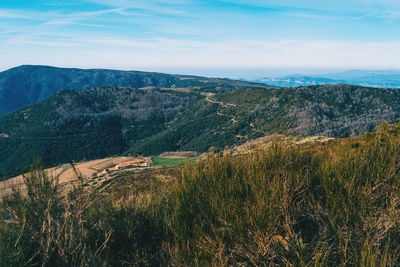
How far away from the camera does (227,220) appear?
4.16 metres

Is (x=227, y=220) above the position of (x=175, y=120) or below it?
above

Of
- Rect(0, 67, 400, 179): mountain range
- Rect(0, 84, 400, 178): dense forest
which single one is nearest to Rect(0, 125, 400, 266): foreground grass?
Rect(0, 84, 400, 178): dense forest

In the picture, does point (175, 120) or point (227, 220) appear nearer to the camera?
point (227, 220)

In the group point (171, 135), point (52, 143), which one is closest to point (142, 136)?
point (171, 135)

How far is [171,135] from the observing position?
5384 inches

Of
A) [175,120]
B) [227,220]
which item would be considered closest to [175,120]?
[175,120]

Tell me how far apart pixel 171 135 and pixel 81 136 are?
59445 millimetres

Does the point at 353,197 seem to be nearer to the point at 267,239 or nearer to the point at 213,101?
the point at 267,239

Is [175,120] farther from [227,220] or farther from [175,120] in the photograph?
[227,220]

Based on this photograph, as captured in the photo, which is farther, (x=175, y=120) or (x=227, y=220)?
(x=175, y=120)

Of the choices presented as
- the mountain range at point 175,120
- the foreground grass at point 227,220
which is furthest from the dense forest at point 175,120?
the foreground grass at point 227,220

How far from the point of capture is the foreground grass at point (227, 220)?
3.38 meters

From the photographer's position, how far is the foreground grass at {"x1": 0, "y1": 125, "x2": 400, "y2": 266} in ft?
11.1

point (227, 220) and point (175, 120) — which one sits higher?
point (227, 220)
